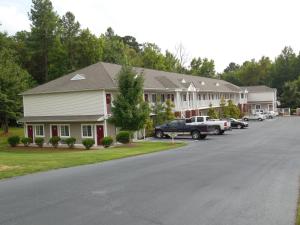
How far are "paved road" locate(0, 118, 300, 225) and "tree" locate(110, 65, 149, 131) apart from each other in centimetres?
1500

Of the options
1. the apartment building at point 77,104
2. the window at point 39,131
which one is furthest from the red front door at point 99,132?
the window at point 39,131

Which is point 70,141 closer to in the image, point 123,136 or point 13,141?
point 123,136

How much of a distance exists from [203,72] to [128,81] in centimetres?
7269

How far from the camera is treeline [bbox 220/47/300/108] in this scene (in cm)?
8919

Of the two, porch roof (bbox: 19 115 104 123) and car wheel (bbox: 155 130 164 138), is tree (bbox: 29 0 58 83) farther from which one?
car wheel (bbox: 155 130 164 138)

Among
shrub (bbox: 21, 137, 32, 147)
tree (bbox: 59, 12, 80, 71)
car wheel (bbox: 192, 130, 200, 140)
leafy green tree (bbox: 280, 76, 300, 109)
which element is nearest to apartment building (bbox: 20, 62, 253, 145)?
shrub (bbox: 21, 137, 32, 147)

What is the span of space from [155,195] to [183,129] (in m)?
27.0

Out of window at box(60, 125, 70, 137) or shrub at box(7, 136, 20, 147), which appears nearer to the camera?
window at box(60, 125, 70, 137)

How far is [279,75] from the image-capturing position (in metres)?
98.5

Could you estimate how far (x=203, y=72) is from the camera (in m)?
103

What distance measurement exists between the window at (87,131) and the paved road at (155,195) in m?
19.5

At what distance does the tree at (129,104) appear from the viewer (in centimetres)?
3228

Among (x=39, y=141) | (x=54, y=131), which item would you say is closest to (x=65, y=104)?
(x=54, y=131)

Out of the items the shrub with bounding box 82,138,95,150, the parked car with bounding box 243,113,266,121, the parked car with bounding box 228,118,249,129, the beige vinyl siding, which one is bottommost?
the shrub with bounding box 82,138,95,150
